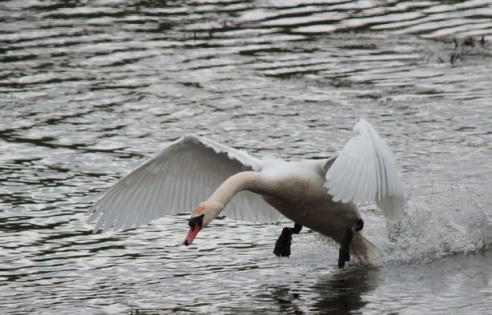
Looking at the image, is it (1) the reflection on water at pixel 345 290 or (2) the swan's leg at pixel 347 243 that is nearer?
(1) the reflection on water at pixel 345 290

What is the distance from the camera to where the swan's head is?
29.1 feet

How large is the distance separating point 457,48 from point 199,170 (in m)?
8.17

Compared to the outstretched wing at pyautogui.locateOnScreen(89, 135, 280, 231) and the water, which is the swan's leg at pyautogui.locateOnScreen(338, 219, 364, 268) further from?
the outstretched wing at pyautogui.locateOnScreen(89, 135, 280, 231)

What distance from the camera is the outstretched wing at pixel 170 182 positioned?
34.2 ft

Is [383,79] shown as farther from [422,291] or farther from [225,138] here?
[422,291]

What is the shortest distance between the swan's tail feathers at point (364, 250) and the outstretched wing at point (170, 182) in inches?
44.0

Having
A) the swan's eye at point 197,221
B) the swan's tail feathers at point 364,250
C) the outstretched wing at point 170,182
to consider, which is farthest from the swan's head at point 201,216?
the swan's tail feathers at point 364,250

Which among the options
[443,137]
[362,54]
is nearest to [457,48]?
[362,54]

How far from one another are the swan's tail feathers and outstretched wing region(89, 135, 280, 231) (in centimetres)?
112

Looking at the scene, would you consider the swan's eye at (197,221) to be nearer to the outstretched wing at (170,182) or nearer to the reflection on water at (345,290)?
the reflection on water at (345,290)

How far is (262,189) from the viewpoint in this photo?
9734 millimetres

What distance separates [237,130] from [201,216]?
5955mm

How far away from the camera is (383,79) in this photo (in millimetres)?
16750

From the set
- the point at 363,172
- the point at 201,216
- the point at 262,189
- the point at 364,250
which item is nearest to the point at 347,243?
the point at 364,250
